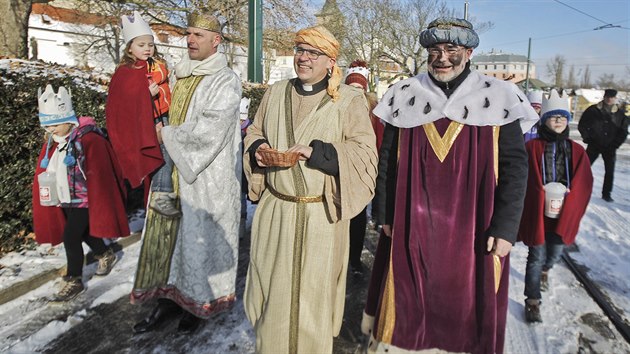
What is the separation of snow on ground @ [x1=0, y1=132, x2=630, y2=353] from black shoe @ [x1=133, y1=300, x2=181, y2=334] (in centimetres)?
25

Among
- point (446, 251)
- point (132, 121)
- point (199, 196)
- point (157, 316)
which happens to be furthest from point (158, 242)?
point (446, 251)

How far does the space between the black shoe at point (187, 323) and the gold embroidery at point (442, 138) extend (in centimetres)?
214

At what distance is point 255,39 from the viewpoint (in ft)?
33.1

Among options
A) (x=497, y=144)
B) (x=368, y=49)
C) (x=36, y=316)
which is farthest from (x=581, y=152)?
(x=368, y=49)

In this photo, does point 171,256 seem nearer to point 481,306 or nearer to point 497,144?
point 481,306

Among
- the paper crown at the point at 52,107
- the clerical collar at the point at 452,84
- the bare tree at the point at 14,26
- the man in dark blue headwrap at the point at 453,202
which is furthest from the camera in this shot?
the bare tree at the point at 14,26

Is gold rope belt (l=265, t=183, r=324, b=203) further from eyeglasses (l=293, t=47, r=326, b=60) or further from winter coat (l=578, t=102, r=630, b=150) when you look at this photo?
winter coat (l=578, t=102, r=630, b=150)

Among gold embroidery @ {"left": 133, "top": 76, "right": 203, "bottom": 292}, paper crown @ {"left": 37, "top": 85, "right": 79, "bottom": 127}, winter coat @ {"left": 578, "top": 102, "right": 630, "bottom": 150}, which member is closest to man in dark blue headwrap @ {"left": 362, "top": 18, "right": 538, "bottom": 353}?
gold embroidery @ {"left": 133, "top": 76, "right": 203, "bottom": 292}

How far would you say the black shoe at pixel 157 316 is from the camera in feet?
10.2

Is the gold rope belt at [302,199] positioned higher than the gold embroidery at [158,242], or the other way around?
the gold rope belt at [302,199]

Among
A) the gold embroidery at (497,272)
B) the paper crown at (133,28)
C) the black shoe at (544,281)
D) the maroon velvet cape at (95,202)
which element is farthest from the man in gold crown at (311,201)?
the black shoe at (544,281)

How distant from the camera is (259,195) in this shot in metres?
2.61

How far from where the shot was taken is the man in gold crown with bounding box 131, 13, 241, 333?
287 centimetres

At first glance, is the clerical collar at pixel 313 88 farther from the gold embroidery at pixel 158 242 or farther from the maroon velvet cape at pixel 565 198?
the maroon velvet cape at pixel 565 198
